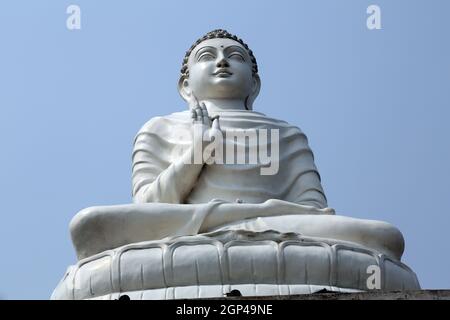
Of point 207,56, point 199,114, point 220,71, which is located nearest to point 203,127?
point 199,114

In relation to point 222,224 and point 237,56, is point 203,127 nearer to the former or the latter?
point 222,224

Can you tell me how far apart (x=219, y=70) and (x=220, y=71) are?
2 centimetres

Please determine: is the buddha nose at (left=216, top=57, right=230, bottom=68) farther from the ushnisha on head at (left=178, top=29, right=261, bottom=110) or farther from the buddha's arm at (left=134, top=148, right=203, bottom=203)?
the buddha's arm at (left=134, top=148, right=203, bottom=203)

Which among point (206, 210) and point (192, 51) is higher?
point (192, 51)

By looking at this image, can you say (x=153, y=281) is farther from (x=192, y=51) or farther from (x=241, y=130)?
(x=192, y=51)

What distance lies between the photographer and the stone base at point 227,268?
863cm

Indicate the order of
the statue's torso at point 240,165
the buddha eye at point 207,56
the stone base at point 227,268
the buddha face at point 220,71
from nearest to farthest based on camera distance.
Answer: the stone base at point 227,268
the statue's torso at point 240,165
the buddha face at point 220,71
the buddha eye at point 207,56

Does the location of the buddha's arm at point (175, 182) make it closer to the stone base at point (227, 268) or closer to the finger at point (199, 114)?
the finger at point (199, 114)

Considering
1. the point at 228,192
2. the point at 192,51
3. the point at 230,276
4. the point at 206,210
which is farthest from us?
the point at 192,51

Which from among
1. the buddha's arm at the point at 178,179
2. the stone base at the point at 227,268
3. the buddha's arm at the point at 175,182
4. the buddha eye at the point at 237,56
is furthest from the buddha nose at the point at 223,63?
the stone base at the point at 227,268

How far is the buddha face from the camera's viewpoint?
1119 centimetres
